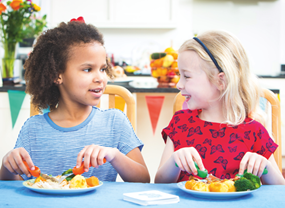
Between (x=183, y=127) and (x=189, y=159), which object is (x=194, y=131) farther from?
(x=189, y=159)

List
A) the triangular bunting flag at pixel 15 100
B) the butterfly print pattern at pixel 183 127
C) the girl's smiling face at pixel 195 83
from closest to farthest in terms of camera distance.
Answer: the girl's smiling face at pixel 195 83 → the butterfly print pattern at pixel 183 127 → the triangular bunting flag at pixel 15 100

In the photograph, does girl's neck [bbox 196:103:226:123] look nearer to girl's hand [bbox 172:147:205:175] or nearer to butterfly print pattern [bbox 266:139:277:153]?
butterfly print pattern [bbox 266:139:277:153]

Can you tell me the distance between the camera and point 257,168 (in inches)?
31.4

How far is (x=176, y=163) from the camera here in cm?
82

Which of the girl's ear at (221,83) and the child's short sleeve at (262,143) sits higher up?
the girl's ear at (221,83)

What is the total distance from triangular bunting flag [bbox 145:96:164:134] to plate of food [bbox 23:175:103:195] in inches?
47.7

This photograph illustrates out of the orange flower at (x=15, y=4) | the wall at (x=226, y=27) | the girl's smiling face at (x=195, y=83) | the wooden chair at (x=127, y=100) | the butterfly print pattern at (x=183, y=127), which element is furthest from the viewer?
the wall at (x=226, y=27)

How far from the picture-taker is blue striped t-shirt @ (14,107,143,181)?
1.11 metres

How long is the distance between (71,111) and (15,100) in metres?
0.87

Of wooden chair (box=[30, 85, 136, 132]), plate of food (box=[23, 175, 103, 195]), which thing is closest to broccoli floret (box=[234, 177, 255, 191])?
plate of food (box=[23, 175, 103, 195])

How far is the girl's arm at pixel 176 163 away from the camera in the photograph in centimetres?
77

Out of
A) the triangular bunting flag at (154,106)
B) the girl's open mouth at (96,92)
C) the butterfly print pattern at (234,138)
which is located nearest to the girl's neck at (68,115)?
the girl's open mouth at (96,92)

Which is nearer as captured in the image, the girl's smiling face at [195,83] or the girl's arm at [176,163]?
the girl's arm at [176,163]

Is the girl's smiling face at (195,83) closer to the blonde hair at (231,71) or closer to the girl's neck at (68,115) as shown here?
the blonde hair at (231,71)
